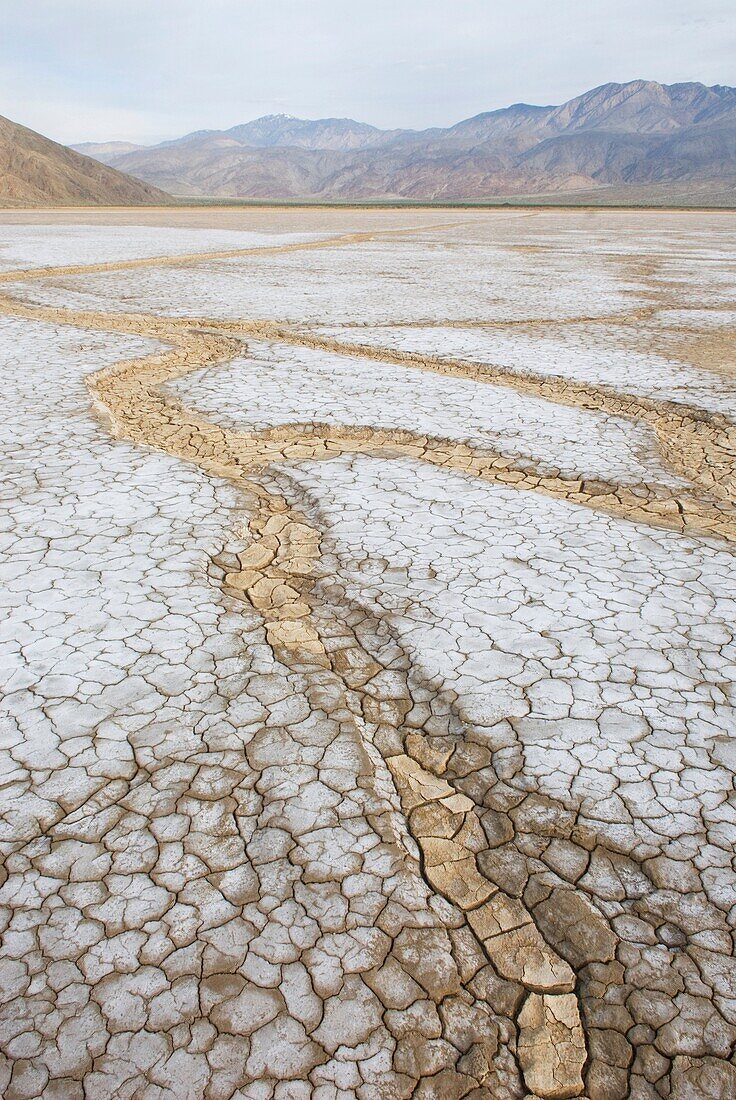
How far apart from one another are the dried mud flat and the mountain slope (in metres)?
62.5

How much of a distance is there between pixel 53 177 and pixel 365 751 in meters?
77.1

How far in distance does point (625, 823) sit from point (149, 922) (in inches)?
47.1

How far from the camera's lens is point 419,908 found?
1.76 meters

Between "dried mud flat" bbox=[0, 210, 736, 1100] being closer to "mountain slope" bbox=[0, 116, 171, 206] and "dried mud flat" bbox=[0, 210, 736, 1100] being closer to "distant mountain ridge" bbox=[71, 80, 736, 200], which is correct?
"mountain slope" bbox=[0, 116, 171, 206]

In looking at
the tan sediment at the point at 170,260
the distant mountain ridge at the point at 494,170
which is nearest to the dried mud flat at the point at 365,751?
the tan sediment at the point at 170,260

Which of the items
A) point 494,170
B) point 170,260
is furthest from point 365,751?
point 494,170

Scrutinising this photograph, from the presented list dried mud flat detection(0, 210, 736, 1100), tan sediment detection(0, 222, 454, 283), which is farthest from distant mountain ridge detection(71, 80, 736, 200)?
dried mud flat detection(0, 210, 736, 1100)

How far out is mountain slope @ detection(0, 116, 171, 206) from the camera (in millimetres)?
62125

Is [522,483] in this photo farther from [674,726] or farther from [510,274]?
[510,274]

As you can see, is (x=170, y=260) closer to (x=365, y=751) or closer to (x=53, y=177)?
(x=365, y=751)

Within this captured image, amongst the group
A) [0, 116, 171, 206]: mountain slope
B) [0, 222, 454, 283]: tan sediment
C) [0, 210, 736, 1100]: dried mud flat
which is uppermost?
[0, 116, 171, 206]: mountain slope

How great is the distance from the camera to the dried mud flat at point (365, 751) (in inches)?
59.8

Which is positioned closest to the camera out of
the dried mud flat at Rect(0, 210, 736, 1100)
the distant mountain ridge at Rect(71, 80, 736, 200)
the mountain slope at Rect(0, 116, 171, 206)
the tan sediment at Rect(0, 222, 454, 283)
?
the dried mud flat at Rect(0, 210, 736, 1100)

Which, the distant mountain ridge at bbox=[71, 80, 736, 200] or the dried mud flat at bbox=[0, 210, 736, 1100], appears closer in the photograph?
the dried mud flat at bbox=[0, 210, 736, 1100]
